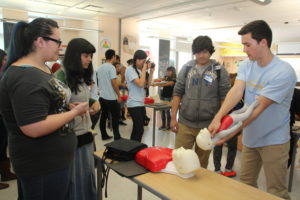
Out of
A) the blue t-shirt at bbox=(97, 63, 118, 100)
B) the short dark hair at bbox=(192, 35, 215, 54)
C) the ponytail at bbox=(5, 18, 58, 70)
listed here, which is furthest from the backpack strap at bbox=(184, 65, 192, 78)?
the blue t-shirt at bbox=(97, 63, 118, 100)

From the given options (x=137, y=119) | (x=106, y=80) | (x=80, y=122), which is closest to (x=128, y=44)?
(x=106, y=80)

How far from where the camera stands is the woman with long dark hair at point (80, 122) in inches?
59.4

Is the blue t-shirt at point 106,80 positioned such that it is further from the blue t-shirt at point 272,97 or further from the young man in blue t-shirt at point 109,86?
the blue t-shirt at point 272,97

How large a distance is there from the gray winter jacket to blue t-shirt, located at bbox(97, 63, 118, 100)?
72.5 inches

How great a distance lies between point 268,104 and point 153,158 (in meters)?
0.71

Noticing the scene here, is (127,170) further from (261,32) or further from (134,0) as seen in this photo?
(134,0)

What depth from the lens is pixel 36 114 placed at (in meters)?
0.96

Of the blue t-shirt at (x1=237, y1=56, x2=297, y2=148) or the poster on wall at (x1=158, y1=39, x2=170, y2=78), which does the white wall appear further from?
the blue t-shirt at (x1=237, y1=56, x2=297, y2=148)

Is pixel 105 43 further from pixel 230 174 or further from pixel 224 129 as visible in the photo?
pixel 224 129

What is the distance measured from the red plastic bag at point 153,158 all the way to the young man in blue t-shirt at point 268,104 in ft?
1.10

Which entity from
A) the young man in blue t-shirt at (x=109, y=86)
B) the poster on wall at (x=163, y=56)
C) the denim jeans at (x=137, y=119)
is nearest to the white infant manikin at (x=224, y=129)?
the denim jeans at (x=137, y=119)

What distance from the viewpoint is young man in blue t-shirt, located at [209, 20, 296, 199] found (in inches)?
51.5

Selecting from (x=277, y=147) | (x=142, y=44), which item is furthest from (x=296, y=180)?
(x=142, y=44)

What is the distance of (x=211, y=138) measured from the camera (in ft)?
3.84
